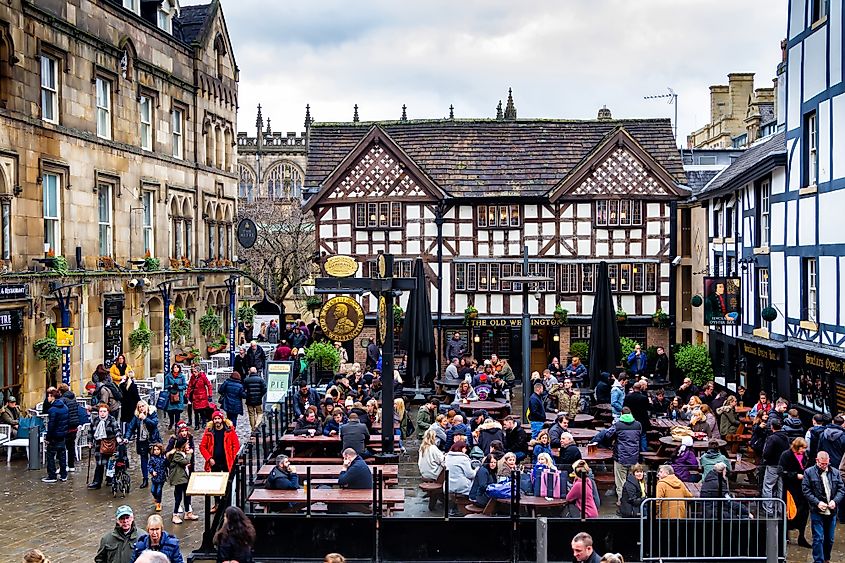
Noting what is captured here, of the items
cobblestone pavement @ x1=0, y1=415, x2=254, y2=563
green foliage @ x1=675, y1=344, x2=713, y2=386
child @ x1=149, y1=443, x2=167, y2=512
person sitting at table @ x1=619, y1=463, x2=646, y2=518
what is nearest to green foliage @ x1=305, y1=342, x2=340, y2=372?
green foliage @ x1=675, y1=344, x2=713, y2=386

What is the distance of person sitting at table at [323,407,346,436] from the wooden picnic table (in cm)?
474

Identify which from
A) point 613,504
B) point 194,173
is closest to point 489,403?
point 613,504

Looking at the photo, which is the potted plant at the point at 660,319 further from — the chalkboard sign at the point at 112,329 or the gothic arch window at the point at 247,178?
the gothic arch window at the point at 247,178

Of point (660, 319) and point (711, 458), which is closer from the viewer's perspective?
point (711, 458)

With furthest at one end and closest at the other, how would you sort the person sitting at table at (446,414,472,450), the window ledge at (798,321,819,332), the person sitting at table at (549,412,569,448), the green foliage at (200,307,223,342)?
the green foliage at (200,307,223,342)
the window ledge at (798,321,819,332)
the person sitting at table at (446,414,472,450)
the person sitting at table at (549,412,569,448)

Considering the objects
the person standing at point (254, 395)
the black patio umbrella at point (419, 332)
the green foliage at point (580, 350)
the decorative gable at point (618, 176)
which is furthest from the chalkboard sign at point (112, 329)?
the decorative gable at point (618, 176)

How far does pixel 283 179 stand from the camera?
294ft

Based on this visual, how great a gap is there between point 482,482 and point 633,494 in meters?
2.09

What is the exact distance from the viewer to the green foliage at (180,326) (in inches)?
1330

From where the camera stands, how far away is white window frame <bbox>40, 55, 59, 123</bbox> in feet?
87.4

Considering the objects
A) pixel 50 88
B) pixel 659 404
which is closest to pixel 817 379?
pixel 659 404

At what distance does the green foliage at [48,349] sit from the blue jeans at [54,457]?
21.3ft

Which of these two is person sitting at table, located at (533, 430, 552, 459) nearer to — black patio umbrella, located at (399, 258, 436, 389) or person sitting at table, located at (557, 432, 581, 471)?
person sitting at table, located at (557, 432, 581, 471)

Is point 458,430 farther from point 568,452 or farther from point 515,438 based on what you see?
point 568,452
